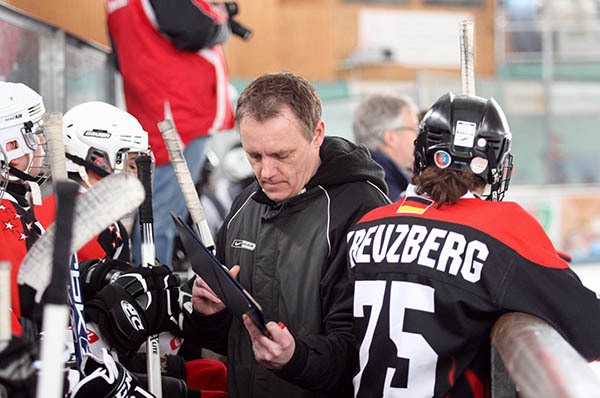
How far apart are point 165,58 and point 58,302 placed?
2491mm

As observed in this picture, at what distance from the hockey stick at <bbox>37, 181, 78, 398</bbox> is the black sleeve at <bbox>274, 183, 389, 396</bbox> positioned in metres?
0.69

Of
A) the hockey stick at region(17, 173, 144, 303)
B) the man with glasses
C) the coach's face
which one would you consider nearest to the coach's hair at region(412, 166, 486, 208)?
the coach's face

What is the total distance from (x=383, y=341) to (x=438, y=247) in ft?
0.76

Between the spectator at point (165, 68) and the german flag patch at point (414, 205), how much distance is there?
1827mm

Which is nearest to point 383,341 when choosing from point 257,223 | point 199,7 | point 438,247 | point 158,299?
point 438,247

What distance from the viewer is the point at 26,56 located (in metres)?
2.83

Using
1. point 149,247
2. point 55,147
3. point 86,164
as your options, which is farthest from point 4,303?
point 86,164

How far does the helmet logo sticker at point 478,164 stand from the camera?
1.54 metres

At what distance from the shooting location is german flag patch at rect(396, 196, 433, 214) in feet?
5.12

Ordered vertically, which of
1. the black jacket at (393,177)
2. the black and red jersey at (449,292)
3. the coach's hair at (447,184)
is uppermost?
the coach's hair at (447,184)

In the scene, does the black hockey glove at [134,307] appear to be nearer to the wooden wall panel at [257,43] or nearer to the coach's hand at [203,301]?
the coach's hand at [203,301]

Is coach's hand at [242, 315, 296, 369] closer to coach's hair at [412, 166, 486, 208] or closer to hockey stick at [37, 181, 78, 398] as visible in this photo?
coach's hair at [412, 166, 486, 208]

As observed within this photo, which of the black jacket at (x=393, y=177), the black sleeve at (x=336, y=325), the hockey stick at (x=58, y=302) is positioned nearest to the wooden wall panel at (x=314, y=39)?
the black jacket at (x=393, y=177)

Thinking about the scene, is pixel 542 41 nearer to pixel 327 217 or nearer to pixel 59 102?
pixel 59 102
